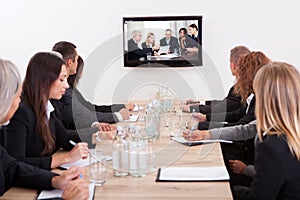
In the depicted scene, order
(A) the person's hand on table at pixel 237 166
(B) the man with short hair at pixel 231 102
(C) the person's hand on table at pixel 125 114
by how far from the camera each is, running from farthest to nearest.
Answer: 1. (B) the man with short hair at pixel 231 102
2. (C) the person's hand on table at pixel 125 114
3. (A) the person's hand on table at pixel 237 166

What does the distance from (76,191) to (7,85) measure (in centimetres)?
46

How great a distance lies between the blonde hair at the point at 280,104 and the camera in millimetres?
1884

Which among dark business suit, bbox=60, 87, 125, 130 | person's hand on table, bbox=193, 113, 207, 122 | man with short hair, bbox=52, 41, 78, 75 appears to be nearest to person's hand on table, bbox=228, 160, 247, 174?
A: person's hand on table, bbox=193, 113, 207, 122

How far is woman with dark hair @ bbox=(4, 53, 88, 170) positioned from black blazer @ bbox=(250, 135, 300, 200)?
868 mm

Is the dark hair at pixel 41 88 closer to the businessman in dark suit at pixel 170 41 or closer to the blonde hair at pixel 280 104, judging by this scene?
the blonde hair at pixel 280 104

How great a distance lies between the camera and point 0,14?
5.03 meters

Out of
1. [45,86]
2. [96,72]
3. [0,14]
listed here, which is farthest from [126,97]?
[45,86]

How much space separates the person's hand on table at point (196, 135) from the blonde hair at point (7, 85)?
1.25m

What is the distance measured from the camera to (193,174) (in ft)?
7.02

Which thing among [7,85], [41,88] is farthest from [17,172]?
[41,88]

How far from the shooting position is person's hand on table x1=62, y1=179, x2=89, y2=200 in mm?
1800

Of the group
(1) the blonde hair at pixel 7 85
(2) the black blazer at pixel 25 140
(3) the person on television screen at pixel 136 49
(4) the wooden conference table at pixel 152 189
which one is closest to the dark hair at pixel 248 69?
(4) the wooden conference table at pixel 152 189

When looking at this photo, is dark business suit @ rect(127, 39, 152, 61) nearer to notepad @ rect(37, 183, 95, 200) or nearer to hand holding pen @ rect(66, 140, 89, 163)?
hand holding pen @ rect(66, 140, 89, 163)

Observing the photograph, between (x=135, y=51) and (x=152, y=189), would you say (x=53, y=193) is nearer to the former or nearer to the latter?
(x=152, y=189)
